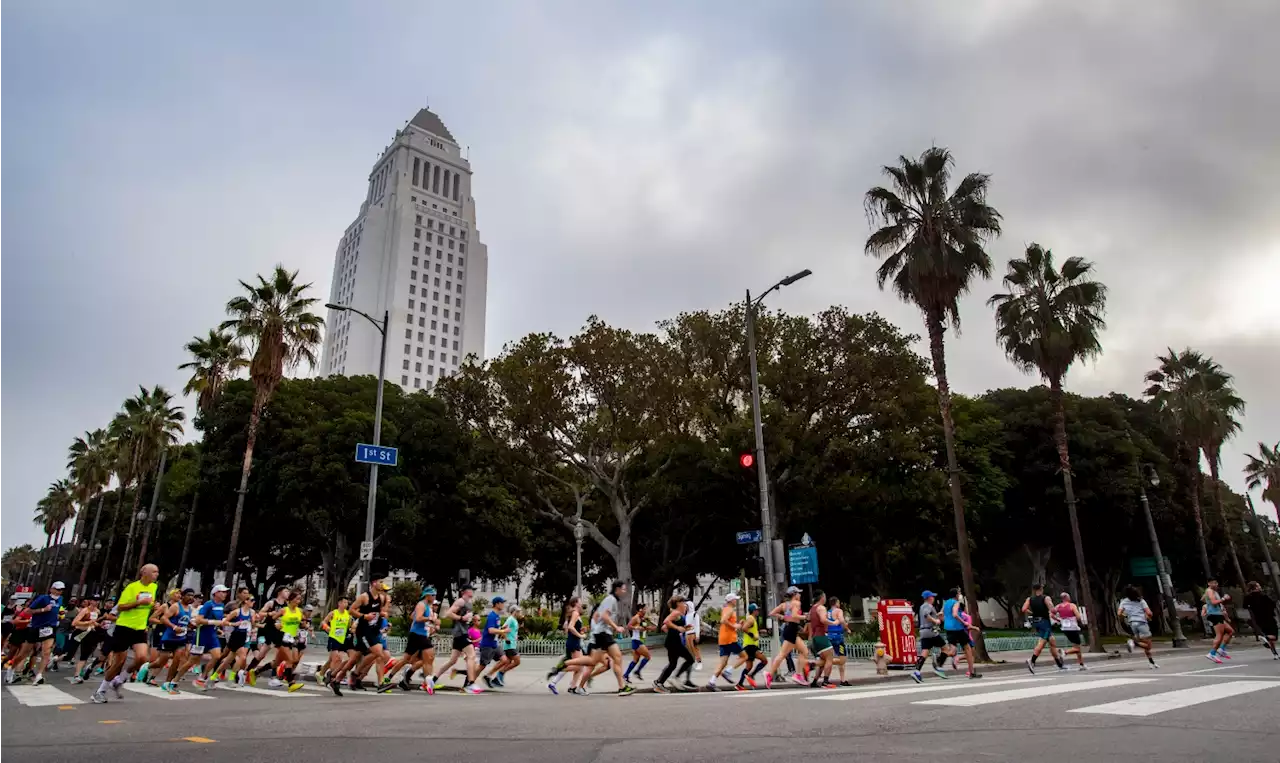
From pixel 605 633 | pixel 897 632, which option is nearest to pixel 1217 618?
pixel 897 632

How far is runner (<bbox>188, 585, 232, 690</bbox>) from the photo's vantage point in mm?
13439

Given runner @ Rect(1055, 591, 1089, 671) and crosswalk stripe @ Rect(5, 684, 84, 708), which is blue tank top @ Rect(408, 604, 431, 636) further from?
runner @ Rect(1055, 591, 1089, 671)

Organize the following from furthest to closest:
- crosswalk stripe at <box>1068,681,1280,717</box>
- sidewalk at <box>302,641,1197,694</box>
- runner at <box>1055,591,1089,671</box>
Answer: runner at <box>1055,591,1089,671</box> < sidewalk at <box>302,641,1197,694</box> < crosswalk stripe at <box>1068,681,1280,717</box>

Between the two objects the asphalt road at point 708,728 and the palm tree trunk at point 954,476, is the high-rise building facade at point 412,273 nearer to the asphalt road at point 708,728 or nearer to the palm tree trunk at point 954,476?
the palm tree trunk at point 954,476

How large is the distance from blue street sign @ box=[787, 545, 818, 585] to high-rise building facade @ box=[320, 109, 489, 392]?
95.0 metres

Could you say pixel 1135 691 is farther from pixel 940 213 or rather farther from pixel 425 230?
pixel 425 230

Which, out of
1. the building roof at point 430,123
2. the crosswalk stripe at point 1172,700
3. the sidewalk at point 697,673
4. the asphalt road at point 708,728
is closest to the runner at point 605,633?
the sidewalk at point 697,673

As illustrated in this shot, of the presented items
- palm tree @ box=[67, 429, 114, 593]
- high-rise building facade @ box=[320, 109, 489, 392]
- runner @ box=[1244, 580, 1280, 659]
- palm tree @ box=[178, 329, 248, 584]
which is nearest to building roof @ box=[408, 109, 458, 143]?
high-rise building facade @ box=[320, 109, 489, 392]

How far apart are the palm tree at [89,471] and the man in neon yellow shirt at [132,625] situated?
162 ft

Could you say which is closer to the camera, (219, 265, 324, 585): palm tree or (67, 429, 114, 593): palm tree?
(219, 265, 324, 585): palm tree

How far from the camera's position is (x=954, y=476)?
72.0 ft

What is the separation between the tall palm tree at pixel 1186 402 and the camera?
37062 millimetres

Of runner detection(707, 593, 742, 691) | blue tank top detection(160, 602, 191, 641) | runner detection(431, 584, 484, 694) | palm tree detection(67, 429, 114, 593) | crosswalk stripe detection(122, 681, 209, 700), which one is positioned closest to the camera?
crosswalk stripe detection(122, 681, 209, 700)

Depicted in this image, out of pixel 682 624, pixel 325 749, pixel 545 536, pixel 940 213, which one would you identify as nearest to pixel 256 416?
pixel 545 536
